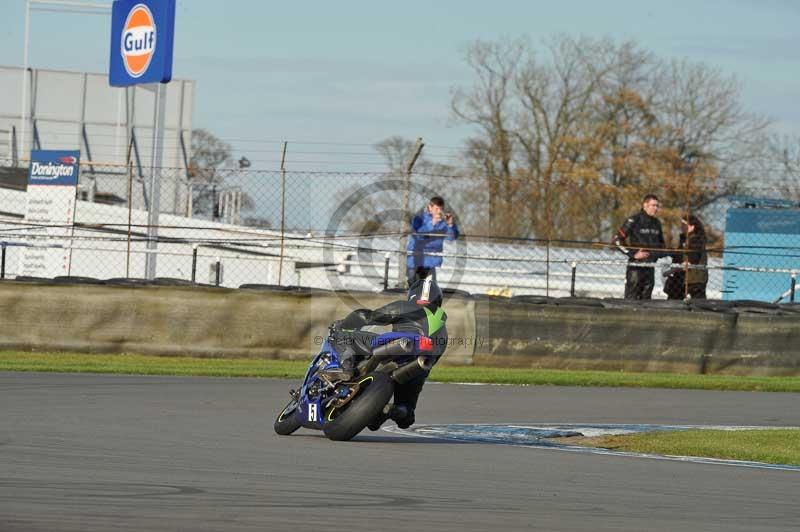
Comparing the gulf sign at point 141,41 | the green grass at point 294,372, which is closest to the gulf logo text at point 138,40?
the gulf sign at point 141,41

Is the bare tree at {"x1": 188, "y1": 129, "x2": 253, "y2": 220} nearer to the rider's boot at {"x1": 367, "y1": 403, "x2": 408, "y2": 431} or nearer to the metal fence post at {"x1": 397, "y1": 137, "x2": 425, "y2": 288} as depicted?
the metal fence post at {"x1": 397, "y1": 137, "x2": 425, "y2": 288}

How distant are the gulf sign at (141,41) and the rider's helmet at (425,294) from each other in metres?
14.1

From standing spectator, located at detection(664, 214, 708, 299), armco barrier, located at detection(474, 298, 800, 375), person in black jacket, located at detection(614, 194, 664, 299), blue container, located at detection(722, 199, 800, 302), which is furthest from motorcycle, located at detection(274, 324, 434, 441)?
blue container, located at detection(722, 199, 800, 302)

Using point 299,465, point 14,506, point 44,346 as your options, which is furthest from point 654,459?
point 44,346

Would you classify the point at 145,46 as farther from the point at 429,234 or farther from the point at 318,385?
the point at 318,385

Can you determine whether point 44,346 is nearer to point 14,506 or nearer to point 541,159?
point 14,506

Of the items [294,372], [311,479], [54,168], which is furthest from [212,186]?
[311,479]

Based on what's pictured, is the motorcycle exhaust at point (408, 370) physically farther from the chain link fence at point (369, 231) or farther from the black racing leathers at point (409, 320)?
the chain link fence at point (369, 231)

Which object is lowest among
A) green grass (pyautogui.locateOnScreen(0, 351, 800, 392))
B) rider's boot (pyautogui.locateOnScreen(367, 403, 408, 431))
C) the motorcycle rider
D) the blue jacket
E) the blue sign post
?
green grass (pyautogui.locateOnScreen(0, 351, 800, 392))

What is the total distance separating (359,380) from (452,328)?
314 inches

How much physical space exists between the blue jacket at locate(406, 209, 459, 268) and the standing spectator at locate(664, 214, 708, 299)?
12.3ft

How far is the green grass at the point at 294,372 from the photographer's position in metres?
15.2

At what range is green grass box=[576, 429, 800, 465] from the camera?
918cm

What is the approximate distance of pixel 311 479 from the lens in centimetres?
689
